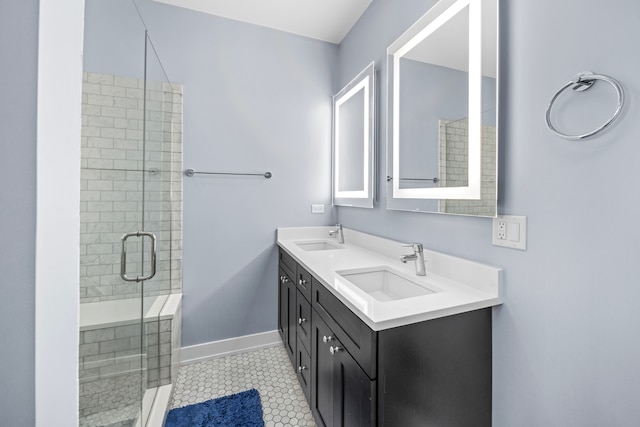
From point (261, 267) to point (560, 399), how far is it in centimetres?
192

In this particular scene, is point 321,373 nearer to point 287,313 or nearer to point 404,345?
point 404,345


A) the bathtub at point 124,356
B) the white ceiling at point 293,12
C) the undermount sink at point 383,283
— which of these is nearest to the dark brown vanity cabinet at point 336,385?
the undermount sink at point 383,283

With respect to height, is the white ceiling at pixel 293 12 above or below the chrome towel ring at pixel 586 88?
above

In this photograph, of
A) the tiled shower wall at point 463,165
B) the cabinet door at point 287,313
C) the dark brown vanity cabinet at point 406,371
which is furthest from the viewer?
the cabinet door at point 287,313

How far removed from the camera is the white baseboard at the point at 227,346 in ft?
6.92

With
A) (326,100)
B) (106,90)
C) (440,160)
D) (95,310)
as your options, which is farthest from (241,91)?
(95,310)

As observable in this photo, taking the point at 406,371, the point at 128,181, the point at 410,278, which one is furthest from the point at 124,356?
the point at 410,278

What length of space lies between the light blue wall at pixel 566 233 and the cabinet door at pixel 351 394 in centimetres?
55

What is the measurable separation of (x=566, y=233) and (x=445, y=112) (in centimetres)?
73

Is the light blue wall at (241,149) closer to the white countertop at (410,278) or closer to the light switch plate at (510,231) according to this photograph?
the white countertop at (410,278)

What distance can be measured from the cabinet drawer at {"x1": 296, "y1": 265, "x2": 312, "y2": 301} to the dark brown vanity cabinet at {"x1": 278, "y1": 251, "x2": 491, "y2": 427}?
0.24 m

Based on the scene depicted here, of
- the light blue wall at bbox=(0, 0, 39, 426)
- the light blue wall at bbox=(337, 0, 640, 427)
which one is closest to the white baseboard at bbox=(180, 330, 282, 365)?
the light blue wall at bbox=(337, 0, 640, 427)

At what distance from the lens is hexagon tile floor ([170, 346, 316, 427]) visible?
1.59 m

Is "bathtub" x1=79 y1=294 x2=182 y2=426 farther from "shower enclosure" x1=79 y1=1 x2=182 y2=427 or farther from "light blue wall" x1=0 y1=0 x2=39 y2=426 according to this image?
"light blue wall" x1=0 y1=0 x2=39 y2=426
